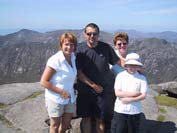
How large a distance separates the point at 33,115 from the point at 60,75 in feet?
13.4

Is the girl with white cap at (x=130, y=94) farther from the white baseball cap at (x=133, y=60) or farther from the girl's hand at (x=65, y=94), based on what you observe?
the girl's hand at (x=65, y=94)

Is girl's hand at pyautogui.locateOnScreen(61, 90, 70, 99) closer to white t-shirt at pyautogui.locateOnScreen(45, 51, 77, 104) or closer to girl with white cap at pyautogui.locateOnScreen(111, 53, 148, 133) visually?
white t-shirt at pyautogui.locateOnScreen(45, 51, 77, 104)

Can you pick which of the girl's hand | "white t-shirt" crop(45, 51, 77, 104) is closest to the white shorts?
"white t-shirt" crop(45, 51, 77, 104)

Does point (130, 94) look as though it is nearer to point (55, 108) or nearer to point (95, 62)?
point (95, 62)

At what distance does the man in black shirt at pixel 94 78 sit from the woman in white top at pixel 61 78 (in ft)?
1.74

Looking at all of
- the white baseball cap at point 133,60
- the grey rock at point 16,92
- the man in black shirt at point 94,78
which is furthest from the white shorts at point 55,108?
the grey rock at point 16,92

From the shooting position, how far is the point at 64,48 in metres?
7.78

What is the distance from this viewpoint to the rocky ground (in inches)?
416

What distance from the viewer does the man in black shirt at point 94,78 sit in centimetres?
847

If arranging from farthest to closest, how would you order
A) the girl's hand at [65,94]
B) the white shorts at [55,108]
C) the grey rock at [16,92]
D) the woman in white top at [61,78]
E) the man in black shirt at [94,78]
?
the grey rock at [16,92] < the man in black shirt at [94,78] < the white shorts at [55,108] < the girl's hand at [65,94] < the woman in white top at [61,78]

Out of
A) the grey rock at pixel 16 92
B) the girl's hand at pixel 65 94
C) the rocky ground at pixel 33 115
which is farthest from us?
the grey rock at pixel 16 92

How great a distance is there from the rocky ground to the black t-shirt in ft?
7.44

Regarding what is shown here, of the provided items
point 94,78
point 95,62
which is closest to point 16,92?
point 94,78

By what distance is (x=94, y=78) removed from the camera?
864cm
